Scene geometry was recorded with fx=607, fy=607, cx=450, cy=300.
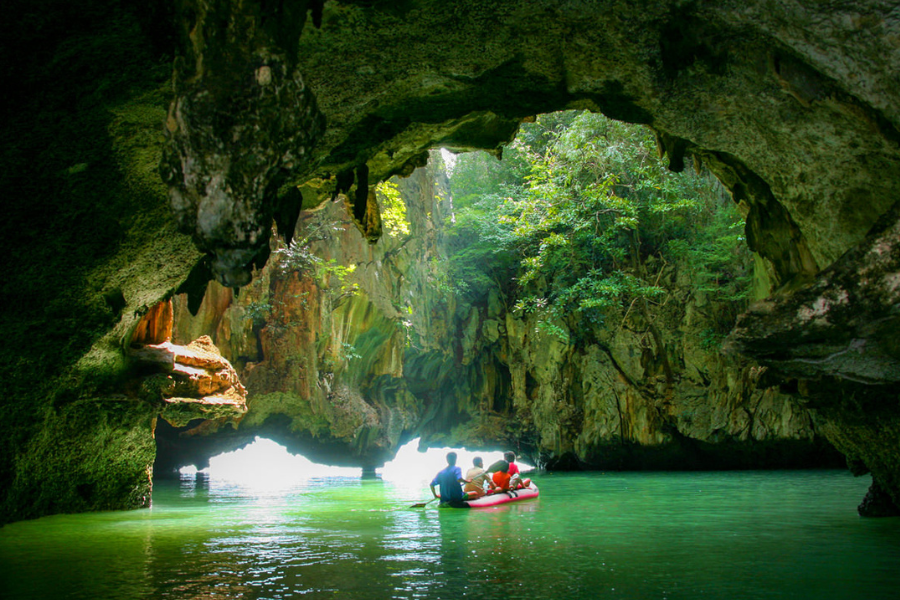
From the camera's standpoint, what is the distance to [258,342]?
47.0 feet

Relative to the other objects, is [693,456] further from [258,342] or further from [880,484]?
[258,342]

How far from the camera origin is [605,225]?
54.7ft

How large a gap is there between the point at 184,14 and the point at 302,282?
34.1ft

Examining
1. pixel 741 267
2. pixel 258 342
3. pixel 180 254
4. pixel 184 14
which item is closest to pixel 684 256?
pixel 741 267

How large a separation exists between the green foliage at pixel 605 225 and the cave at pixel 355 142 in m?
8.43

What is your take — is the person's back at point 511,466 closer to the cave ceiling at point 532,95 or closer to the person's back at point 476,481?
the person's back at point 476,481

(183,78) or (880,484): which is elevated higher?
(183,78)

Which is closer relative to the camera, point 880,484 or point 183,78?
point 183,78

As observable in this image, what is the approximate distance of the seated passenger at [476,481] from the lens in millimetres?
9343

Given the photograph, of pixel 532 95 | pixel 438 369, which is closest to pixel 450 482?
pixel 532 95

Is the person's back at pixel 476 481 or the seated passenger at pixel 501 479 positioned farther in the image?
Result: the seated passenger at pixel 501 479

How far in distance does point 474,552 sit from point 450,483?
372 centimetres

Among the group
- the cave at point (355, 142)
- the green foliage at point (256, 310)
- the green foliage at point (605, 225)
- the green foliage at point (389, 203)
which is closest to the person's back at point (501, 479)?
the cave at point (355, 142)

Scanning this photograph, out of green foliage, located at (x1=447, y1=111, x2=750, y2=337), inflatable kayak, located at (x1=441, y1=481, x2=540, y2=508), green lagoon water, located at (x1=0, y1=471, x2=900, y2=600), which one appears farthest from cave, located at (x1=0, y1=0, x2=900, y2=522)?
green foliage, located at (x1=447, y1=111, x2=750, y2=337)
